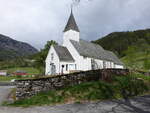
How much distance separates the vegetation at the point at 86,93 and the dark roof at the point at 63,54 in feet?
60.8

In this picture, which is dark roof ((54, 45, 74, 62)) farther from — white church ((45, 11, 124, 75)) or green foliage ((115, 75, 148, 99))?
green foliage ((115, 75, 148, 99))

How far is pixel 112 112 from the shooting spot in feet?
23.8

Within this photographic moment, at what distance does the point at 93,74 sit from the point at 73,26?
83.4 feet

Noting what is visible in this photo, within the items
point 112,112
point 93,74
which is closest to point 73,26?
point 93,74

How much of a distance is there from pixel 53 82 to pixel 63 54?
20.1 m

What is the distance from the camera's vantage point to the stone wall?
1076cm

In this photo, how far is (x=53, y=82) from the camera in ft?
37.5

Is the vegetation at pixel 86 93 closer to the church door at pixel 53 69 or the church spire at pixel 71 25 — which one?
the church door at pixel 53 69

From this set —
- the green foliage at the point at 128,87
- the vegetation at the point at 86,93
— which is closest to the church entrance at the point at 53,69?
the green foliage at the point at 128,87

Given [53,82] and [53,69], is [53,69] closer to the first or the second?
[53,69]

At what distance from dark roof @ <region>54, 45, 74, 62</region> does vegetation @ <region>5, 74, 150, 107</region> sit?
60.8ft

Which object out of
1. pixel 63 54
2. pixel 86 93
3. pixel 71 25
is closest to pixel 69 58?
pixel 63 54

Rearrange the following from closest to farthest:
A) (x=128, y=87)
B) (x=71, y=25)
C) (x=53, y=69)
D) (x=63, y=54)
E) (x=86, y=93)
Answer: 1. (x=86, y=93)
2. (x=128, y=87)
3. (x=63, y=54)
4. (x=53, y=69)
5. (x=71, y=25)

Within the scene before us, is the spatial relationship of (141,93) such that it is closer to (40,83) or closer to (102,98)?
→ (102,98)
